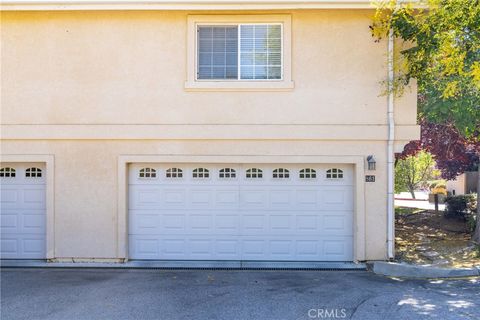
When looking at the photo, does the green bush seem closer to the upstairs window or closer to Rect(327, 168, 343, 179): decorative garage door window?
Rect(327, 168, 343, 179): decorative garage door window

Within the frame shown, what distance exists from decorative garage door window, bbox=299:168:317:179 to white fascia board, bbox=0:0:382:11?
10.7 ft

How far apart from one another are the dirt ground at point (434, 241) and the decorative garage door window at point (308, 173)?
2.43 m

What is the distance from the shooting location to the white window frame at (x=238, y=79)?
8.83 metres

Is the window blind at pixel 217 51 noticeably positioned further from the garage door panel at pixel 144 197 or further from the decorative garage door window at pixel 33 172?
the decorative garage door window at pixel 33 172

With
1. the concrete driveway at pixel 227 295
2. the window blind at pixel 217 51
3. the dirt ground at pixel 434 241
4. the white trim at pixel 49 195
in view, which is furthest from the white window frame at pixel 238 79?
the dirt ground at pixel 434 241

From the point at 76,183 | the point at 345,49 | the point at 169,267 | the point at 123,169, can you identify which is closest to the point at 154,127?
the point at 123,169

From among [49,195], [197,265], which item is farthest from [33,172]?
[197,265]

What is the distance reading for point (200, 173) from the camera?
9156mm

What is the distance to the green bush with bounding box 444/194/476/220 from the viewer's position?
41.5ft

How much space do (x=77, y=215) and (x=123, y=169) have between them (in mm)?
1345

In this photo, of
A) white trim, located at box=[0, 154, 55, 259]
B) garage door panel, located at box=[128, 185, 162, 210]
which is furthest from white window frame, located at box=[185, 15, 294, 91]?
white trim, located at box=[0, 154, 55, 259]

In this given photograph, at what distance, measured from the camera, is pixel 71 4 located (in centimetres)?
864

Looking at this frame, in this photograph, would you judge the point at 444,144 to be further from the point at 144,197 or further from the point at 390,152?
the point at 144,197

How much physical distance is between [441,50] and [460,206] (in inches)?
265
